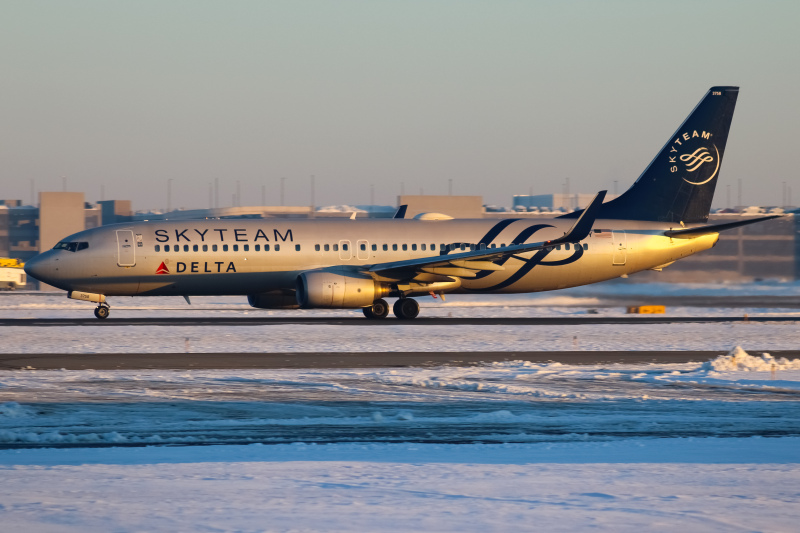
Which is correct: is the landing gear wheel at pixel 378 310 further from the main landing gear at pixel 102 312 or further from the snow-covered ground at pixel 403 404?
the snow-covered ground at pixel 403 404

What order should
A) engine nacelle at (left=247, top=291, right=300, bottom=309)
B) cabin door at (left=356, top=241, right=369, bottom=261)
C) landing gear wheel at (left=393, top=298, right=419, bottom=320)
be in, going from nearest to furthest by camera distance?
landing gear wheel at (left=393, top=298, right=419, bottom=320) → cabin door at (left=356, top=241, right=369, bottom=261) → engine nacelle at (left=247, top=291, right=300, bottom=309)

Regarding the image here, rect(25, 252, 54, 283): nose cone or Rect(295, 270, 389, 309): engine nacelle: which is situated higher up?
Rect(25, 252, 54, 283): nose cone

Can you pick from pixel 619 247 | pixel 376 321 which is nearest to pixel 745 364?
pixel 376 321

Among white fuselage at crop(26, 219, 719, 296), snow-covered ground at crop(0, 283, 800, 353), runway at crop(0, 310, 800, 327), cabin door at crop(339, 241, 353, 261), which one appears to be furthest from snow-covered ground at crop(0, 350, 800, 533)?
cabin door at crop(339, 241, 353, 261)

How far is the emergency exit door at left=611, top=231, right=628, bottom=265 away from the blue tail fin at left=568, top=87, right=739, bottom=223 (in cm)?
158

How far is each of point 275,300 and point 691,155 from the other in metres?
18.2

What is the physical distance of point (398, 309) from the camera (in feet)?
118

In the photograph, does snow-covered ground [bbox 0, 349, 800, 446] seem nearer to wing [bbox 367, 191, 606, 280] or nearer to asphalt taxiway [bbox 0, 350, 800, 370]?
asphalt taxiway [bbox 0, 350, 800, 370]

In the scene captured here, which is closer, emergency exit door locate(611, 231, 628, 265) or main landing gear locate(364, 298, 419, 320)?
main landing gear locate(364, 298, 419, 320)

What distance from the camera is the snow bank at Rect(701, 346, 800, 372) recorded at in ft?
67.7

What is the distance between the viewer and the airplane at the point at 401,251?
35312mm

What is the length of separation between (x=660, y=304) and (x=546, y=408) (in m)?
30.9

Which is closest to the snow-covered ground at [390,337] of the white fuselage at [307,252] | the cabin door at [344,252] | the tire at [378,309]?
the tire at [378,309]

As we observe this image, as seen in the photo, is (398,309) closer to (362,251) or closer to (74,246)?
(362,251)
